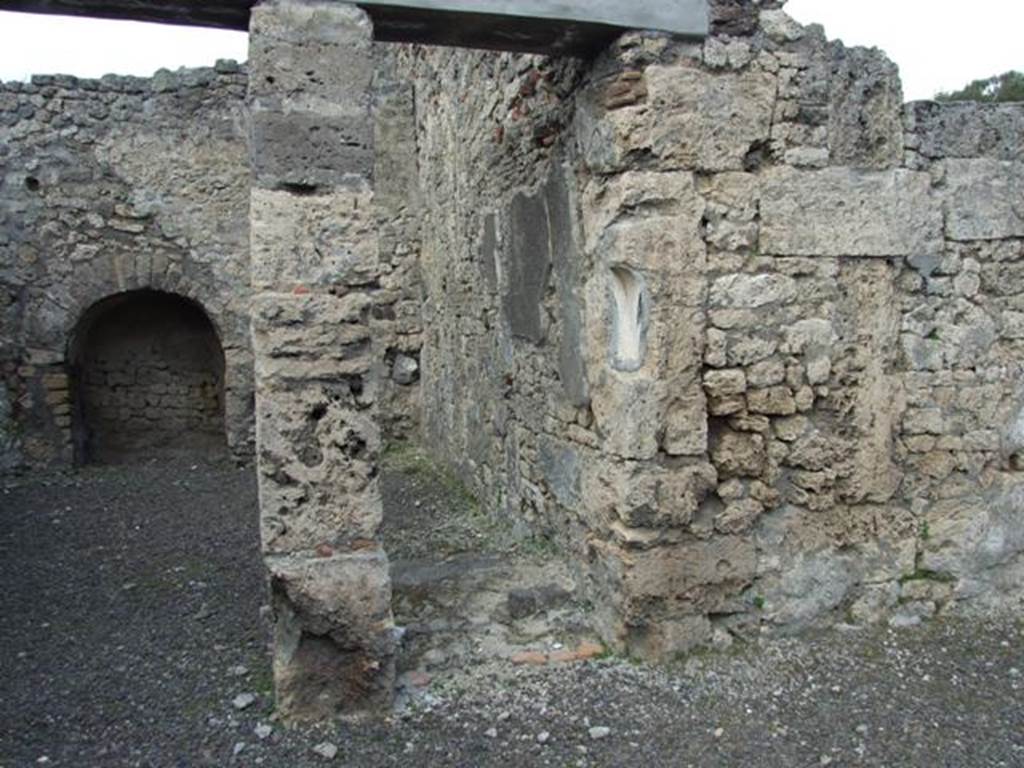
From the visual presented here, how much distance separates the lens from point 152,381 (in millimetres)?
8719

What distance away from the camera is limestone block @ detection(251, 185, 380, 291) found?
3070 mm

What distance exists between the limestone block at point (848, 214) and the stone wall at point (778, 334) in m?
0.01

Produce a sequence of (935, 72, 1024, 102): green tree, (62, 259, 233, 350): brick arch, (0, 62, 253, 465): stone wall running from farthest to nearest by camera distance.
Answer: (935, 72, 1024, 102): green tree
(62, 259, 233, 350): brick arch
(0, 62, 253, 465): stone wall

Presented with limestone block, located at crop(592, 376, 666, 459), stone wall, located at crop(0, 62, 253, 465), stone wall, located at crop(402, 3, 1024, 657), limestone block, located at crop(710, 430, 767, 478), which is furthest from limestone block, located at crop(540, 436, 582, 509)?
stone wall, located at crop(0, 62, 253, 465)

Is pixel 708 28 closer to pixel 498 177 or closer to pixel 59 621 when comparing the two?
pixel 498 177

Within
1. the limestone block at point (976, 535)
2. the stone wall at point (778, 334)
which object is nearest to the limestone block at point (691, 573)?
the stone wall at point (778, 334)

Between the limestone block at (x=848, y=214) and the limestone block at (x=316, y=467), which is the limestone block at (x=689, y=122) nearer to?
the limestone block at (x=848, y=214)

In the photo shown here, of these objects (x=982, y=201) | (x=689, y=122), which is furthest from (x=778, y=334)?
(x=982, y=201)

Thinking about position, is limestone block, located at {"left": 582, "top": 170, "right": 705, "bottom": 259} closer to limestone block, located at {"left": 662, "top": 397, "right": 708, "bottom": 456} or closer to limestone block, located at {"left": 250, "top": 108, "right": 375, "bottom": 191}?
limestone block, located at {"left": 662, "top": 397, "right": 708, "bottom": 456}

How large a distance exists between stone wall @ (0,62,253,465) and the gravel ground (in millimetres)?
3846

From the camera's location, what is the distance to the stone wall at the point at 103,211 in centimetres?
764

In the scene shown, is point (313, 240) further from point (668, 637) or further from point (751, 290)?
point (668, 637)

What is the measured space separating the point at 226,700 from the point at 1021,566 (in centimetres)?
366

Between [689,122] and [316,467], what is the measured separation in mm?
2051
